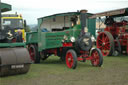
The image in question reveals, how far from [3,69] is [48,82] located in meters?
1.20

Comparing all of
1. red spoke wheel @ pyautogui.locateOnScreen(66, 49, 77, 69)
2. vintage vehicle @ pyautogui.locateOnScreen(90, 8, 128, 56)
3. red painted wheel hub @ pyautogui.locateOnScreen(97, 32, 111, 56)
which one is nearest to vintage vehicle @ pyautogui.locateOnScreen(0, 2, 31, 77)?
red spoke wheel @ pyautogui.locateOnScreen(66, 49, 77, 69)

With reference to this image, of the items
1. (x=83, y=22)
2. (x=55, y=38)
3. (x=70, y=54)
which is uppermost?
(x=83, y=22)

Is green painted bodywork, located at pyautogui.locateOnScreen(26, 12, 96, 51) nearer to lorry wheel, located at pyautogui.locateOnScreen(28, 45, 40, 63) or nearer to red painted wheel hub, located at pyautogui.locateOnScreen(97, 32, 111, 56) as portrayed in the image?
lorry wheel, located at pyautogui.locateOnScreen(28, 45, 40, 63)

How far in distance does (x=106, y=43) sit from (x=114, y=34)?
2.58ft

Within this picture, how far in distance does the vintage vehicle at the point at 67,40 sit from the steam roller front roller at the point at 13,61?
5.38 ft

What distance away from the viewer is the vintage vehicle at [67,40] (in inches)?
257

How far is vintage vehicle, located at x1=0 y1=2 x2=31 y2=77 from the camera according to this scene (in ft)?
16.3

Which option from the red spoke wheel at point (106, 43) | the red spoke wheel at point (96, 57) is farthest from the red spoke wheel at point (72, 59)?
the red spoke wheel at point (106, 43)

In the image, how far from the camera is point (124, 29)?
32.1 feet

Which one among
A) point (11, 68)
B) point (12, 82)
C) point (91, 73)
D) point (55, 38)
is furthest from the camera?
point (55, 38)

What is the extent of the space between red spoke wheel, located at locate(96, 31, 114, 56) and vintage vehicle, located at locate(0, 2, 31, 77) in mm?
5072

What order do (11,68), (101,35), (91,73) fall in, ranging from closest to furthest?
(11,68) < (91,73) < (101,35)

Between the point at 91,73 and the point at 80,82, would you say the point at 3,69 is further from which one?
the point at 91,73

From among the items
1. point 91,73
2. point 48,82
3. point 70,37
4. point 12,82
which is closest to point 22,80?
point 12,82
